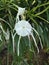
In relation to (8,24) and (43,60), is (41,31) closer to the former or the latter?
(8,24)

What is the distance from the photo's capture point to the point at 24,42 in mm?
416

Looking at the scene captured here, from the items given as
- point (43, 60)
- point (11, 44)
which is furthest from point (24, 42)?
point (43, 60)

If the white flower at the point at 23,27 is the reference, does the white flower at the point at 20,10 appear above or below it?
above

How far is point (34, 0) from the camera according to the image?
40 cm

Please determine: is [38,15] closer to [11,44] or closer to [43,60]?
[11,44]

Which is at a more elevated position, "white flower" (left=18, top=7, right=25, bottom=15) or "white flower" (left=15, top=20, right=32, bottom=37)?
"white flower" (left=18, top=7, right=25, bottom=15)

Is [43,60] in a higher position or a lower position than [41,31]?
lower

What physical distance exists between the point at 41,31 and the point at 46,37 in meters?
0.04

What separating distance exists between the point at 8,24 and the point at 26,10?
0.05 metres

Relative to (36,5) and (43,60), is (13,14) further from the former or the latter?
(43,60)

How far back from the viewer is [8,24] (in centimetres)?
40

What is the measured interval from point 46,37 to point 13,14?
9 centimetres

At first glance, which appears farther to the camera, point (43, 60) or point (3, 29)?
point (43, 60)

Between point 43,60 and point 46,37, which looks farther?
point 43,60
